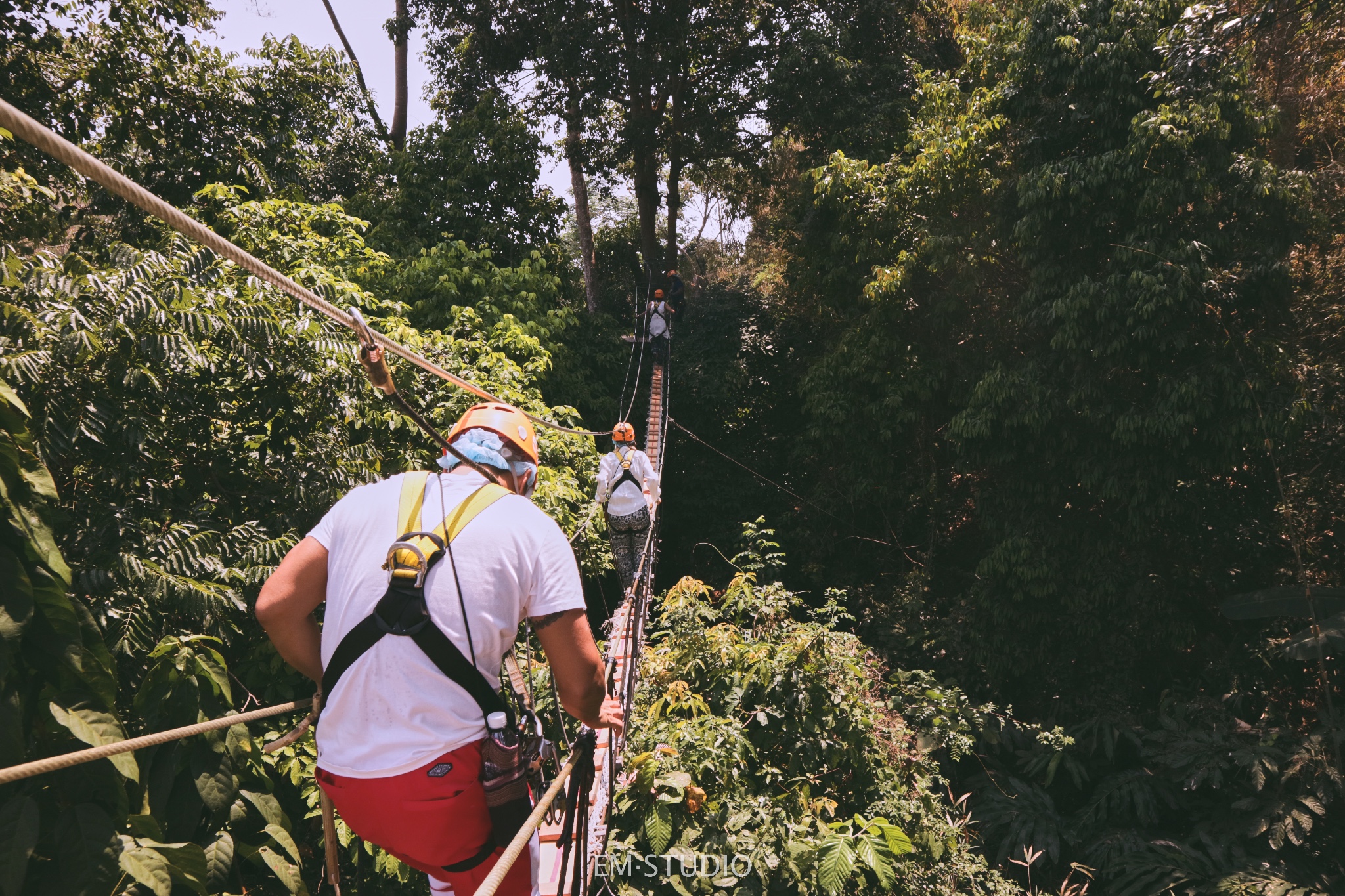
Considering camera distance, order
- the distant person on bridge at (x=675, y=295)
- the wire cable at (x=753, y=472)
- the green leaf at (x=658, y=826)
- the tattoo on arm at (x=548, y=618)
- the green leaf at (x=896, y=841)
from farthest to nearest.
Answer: the wire cable at (x=753, y=472) → the distant person on bridge at (x=675, y=295) → the green leaf at (x=896, y=841) → the green leaf at (x=658, y=826) → the tattoo on arm at (x=548, y=618)

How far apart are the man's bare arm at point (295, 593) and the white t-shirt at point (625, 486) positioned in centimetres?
356

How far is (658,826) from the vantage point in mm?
3625

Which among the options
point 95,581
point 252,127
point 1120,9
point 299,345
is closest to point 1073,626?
point 1120,9

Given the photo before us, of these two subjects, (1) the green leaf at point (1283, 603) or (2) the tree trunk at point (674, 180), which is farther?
(2) the tree trunk at point (674, 180)

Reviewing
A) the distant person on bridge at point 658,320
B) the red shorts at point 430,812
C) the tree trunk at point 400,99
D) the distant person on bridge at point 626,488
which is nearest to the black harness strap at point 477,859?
the red shorts at point 430,812

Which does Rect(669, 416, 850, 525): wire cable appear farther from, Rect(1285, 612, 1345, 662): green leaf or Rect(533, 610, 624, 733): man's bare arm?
Rect(533, 610, 624, 733): man's bare arm

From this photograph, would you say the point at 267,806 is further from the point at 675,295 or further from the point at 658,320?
the point at 675,295

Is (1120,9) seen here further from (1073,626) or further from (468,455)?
(468,455)

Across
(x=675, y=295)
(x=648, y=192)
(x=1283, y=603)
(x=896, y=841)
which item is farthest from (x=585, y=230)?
(x=896, y=841)

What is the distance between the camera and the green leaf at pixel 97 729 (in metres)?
1.61

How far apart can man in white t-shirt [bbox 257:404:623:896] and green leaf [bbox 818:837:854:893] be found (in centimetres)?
260

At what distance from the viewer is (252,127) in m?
8.56

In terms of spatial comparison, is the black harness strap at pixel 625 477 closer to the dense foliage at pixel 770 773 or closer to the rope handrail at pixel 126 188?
the dense foliage at pixel 770 773

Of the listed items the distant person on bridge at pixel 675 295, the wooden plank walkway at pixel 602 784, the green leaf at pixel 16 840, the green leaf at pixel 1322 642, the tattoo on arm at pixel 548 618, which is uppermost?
the distant person on bridge at pixel 675 295
